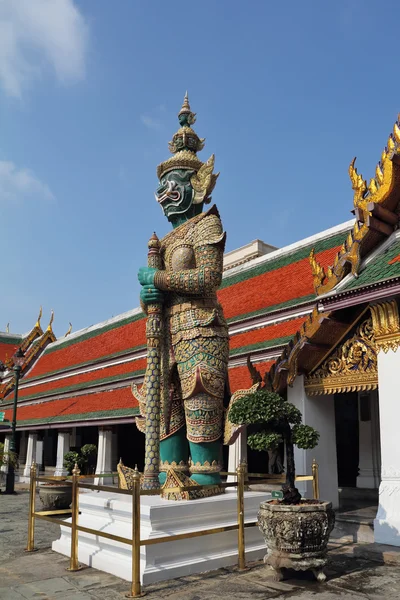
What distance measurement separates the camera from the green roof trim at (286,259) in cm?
1197

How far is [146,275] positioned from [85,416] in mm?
9299

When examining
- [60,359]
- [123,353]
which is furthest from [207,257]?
[60,359]

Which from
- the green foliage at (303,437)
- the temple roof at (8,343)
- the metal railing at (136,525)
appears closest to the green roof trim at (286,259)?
the metal railing at (136,525)

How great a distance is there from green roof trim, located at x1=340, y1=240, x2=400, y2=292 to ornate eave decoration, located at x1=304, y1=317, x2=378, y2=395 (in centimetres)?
59

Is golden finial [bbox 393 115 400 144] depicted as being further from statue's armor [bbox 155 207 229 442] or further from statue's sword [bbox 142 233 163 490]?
statue's sword [bbox 142 233 163 490]

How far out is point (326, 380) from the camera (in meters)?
7.77

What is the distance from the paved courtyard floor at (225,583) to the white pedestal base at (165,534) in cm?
13

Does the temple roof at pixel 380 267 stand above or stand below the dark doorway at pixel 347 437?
above

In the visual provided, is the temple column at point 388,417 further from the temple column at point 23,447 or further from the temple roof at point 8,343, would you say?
the temple roof at point 8,343

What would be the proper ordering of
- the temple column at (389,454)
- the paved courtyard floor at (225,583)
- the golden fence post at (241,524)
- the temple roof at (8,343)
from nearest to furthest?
the paved courtyard floor at (225,583), the golden fence post at (241,524), the temple column at (389,454), the temple roof at (8,343)

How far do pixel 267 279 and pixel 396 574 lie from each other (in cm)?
886

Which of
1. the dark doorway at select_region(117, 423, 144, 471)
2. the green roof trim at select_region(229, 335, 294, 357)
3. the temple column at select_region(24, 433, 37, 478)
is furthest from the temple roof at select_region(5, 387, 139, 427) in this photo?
the green roof trim at select_region(229, 335, 294, 357)

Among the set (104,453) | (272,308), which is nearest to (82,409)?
(104,453)

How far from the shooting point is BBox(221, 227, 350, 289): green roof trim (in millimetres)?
11969
